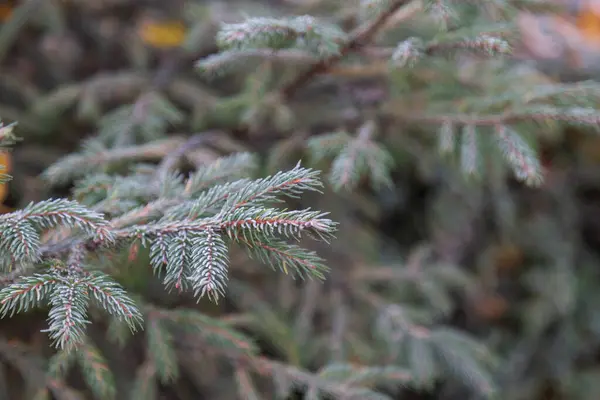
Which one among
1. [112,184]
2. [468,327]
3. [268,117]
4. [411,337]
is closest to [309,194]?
[268,117]

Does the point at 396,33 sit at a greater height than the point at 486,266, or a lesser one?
greater

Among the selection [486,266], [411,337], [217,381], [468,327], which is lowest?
[468,327]

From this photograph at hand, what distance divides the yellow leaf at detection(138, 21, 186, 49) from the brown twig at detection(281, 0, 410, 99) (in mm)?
615

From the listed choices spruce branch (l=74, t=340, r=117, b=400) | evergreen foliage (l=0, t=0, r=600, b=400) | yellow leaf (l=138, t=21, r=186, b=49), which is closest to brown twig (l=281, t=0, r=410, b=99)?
evergreen foliage (l=0, t=0, r=600, b=400)

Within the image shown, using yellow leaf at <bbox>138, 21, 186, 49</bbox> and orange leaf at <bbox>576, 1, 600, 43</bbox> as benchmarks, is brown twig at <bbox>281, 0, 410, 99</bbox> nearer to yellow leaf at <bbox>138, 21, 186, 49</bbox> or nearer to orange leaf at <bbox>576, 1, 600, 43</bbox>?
yellow leaf at <bbox>138, 21, 186, 49</bbox>

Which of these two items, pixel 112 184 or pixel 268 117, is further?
pixel 268 117

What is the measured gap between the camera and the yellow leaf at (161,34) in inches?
67.2

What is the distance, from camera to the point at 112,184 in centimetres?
103

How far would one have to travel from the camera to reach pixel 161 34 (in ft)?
5.61

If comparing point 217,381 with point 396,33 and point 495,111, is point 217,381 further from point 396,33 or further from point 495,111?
point 396,33

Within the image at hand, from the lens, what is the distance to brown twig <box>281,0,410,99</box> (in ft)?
3.47

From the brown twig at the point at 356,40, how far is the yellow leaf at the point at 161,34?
61 centimetres

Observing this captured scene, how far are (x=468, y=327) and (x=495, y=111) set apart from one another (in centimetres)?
123

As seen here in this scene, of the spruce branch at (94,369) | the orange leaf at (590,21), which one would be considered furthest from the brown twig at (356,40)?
the orange leaf at (590,21)
